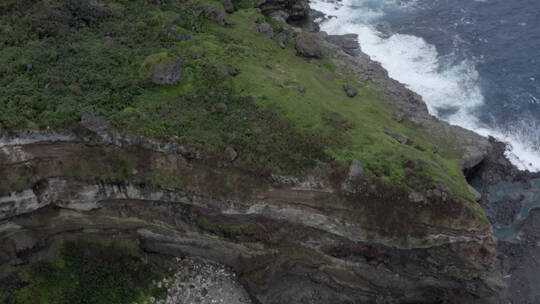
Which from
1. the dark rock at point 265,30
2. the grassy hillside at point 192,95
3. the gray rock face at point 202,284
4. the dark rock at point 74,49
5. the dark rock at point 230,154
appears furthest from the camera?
the dark rock at point 265,30

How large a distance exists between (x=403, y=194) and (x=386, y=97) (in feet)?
62.8

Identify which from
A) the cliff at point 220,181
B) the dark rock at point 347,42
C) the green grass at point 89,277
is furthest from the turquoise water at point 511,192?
the green grass at point 89,277

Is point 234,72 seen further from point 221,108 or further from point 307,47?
point 307,47

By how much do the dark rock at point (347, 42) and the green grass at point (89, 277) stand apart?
129 ft

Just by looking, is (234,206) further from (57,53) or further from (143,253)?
(57,53)

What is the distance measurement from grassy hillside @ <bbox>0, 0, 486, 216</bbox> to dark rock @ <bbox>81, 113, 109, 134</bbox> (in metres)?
0.65

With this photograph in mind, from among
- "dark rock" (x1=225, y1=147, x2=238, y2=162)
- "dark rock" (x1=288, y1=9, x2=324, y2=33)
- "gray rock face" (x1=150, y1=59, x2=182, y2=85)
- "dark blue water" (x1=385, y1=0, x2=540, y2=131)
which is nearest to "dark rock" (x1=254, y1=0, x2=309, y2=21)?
"dark rock" (x1=288, y1=9, x2=324, y2=33)

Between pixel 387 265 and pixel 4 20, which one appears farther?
pixel 4 20

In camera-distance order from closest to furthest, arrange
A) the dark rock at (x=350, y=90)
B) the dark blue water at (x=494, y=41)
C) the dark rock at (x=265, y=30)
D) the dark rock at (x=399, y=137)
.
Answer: the dark rock at (x=399, y=137), the dark rock at (x=350, y=90), the dark rock at (x=265, y=30), the dark blue water at (x=494, y=41)

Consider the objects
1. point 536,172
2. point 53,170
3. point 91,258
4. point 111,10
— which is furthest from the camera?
point 536,172

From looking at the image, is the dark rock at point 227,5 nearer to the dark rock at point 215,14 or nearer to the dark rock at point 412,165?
the dark rock at point 215,14

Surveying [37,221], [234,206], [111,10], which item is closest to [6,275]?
[37,221]

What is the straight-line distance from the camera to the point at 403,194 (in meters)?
28.9

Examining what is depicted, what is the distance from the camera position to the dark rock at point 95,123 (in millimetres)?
28750
